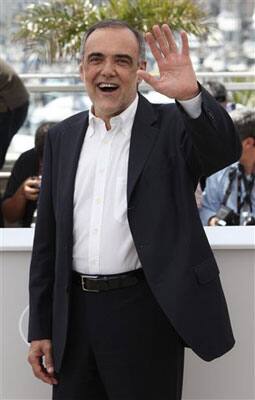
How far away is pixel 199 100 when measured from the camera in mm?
1888

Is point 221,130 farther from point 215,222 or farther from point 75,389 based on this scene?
point 215,222

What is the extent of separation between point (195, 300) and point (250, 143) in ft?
7.37

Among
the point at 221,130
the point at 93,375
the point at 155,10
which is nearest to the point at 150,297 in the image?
the point at 93,375

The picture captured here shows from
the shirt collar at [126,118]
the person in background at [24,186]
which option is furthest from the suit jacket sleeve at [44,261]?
the person in background at [24,186]

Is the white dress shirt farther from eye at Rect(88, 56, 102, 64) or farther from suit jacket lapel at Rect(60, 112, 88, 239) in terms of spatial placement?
eye at Rect(88, 56, 102, 64)

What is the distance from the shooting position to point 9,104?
4.68m

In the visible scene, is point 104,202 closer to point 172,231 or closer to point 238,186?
point 172,231

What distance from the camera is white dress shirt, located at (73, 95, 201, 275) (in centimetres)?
209

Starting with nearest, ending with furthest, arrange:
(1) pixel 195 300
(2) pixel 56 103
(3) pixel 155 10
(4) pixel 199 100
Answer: (4) pixel 199 100 → (1) pixel 195 300 → (2) pixel 56 103 → (3) pixel 155 10

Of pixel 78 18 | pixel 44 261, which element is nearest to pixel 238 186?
pixel 44 261

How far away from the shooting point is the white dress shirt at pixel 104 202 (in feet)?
6.85

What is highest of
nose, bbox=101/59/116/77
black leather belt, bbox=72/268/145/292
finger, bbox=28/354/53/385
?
nose, bbox=101/59/116/77

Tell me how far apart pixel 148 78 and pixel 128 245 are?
479 mm

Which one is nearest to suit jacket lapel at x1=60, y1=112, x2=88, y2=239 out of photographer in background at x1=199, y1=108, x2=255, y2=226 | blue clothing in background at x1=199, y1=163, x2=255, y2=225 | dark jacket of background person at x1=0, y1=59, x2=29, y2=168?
photographer in background at x1=199, y1=108, x2=255, y2=226
